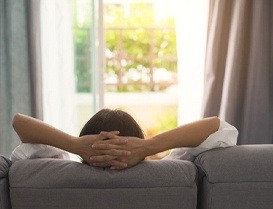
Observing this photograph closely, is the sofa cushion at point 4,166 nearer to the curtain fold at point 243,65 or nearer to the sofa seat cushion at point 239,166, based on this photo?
the sofa seat cushion at point 239,166

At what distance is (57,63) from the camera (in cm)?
356

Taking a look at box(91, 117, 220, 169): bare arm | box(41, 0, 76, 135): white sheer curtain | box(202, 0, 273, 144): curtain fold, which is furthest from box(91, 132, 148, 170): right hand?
box(41, 0, 76, 135): white sheer curtain

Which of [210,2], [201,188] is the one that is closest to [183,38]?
[210,2]

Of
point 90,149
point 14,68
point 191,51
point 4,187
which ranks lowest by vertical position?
point 4,187

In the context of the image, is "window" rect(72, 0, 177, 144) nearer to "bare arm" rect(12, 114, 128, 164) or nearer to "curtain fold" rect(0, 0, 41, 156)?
"curtain fold" rect(0, 0, 41, 156)

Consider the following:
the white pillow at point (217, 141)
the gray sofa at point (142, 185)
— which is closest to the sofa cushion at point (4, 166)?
the gray sofa at point (142, 185)

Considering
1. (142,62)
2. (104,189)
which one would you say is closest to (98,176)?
(104,189)

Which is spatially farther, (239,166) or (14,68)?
(14,68)

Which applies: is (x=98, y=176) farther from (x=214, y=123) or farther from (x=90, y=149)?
(x=214, y=123)

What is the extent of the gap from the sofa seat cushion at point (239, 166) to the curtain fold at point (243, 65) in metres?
1.92

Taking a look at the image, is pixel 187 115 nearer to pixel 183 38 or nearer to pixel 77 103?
pixel 183 38

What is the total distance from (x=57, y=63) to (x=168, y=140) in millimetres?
2185

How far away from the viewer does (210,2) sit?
3.43m

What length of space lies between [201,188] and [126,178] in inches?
10.0
